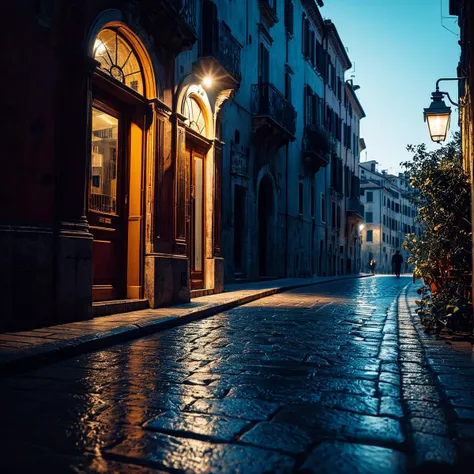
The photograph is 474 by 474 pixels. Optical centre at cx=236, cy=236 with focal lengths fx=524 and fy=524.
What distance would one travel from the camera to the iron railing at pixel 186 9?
961cm

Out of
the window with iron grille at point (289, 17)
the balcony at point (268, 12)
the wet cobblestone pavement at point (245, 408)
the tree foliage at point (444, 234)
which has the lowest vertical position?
the wet cobblestone pavement at point (245, 408)

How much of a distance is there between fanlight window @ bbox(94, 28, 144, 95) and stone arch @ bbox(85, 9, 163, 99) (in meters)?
0.09

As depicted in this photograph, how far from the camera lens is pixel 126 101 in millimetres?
9047

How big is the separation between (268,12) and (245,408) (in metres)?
18.6

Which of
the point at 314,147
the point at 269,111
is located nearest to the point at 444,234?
the point at 269,111

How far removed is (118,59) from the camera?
886cm

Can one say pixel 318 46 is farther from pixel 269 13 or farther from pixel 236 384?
pixel 236 384

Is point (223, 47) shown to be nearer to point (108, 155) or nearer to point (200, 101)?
point (200, 101)

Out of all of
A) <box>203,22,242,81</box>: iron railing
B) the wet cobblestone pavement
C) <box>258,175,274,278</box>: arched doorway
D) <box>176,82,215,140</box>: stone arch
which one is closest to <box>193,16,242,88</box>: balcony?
<box>203,22,242,81</box>: iron railing

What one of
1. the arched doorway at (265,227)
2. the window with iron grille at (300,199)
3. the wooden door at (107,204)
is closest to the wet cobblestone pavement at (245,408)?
the wooden door at (107,204)

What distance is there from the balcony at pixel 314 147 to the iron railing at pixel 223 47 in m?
11.9

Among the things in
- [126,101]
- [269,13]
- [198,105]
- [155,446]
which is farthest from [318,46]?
[155,446]

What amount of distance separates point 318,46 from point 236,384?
28.5 m

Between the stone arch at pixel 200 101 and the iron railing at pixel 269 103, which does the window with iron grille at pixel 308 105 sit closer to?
the iron railing at pixel 269 103
